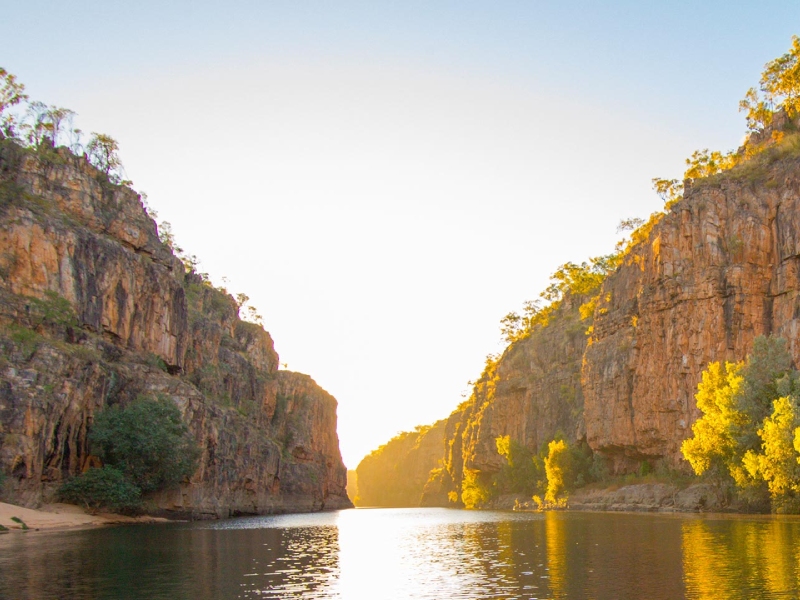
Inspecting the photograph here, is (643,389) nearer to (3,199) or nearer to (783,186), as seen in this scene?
(783,186)

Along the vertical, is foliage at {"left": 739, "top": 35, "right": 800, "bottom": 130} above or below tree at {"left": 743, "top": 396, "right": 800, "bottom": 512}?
above

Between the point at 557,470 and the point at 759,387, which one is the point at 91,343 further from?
the point at 557,470

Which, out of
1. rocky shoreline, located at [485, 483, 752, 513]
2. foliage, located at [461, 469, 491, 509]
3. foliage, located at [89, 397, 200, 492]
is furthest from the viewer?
foliage, located at [461, 469, 491, 509]

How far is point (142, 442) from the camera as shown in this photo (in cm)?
7488

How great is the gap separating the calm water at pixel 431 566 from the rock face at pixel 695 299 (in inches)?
1371

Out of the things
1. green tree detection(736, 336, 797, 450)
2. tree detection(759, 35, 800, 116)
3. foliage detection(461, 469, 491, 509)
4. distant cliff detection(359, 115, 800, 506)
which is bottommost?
foliage detection(461, 469, 491, 509)

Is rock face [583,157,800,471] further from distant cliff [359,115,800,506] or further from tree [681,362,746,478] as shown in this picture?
tree [681,362,746,478]

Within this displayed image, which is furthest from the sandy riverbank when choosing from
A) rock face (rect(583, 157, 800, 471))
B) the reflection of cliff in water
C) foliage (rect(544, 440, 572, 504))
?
foliage (rect(544, 440, 572, 504))

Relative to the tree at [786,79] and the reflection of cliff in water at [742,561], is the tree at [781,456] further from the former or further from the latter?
the tree at [786,79]

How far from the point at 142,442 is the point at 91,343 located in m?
14.3

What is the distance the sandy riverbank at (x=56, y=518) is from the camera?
183 feet

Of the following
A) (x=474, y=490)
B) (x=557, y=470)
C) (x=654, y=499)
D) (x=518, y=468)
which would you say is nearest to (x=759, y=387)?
(x=654, y=499)

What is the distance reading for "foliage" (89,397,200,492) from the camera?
74.9 meters

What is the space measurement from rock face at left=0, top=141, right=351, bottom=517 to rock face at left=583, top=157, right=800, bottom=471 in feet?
170
